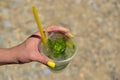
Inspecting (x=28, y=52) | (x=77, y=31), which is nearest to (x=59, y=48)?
(x=28, y=52)

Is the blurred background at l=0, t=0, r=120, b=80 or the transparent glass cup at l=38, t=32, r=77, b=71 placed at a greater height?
the transparent glass cup at l=38, t=32, r=77, b=71

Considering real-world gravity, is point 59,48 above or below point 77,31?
above

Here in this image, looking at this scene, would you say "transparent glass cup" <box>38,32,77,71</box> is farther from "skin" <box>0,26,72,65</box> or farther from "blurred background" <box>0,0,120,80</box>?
"blurred background" <box>0,0,120,80</box>

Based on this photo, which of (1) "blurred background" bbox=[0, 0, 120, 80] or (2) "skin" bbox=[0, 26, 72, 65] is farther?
(1) "blurred background" bbox=[0, 0, 120, 80]

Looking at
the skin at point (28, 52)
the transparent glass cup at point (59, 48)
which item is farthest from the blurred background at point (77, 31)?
the transparent glass cup at point (59, 48)

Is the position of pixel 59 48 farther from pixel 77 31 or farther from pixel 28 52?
pixel 77 31

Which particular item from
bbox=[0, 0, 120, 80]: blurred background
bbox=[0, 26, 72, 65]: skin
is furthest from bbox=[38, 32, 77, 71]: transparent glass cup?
bbox=[0, 0, 120, 80]: blurred background

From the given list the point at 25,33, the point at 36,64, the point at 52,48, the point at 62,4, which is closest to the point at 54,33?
the point at 52,48
